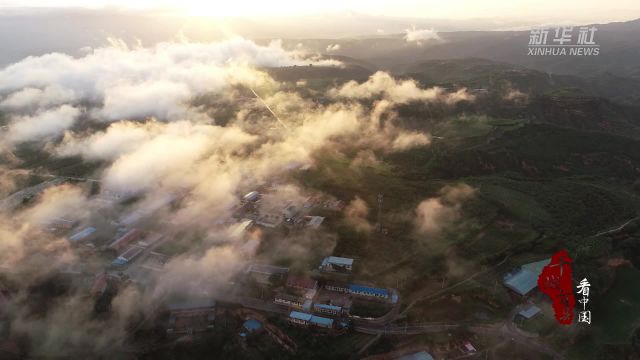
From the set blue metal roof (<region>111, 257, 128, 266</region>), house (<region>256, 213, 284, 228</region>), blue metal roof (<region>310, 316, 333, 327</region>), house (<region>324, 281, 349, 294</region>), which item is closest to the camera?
blue metal roof (<region>310, 316, 333, 327</region>)

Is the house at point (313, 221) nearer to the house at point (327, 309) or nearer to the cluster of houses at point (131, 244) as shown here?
the house at point (327, 309)

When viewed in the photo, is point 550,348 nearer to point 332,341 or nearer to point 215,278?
point 332,341

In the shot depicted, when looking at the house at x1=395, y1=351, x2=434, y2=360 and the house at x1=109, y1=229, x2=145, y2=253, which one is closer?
the house at x1=395, y1=351, x2=434, y2=360

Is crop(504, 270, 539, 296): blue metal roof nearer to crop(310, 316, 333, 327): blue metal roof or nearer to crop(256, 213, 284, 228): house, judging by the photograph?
crop(310, 316, 333, 327): blue metal roof

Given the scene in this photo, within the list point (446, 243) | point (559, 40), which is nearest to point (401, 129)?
point (446, 243)

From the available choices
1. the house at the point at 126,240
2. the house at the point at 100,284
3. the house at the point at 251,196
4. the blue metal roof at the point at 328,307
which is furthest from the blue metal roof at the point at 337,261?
the house at the point at 126,240

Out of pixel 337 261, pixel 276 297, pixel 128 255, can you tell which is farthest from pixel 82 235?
pixel 337 261

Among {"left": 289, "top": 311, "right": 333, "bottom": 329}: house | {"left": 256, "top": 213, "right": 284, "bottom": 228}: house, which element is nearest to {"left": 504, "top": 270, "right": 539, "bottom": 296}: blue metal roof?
{"left": 289, "top": 311, "right": 333, "bottom": 329}: house

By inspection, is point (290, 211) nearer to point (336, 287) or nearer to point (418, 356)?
point (336, 287)
